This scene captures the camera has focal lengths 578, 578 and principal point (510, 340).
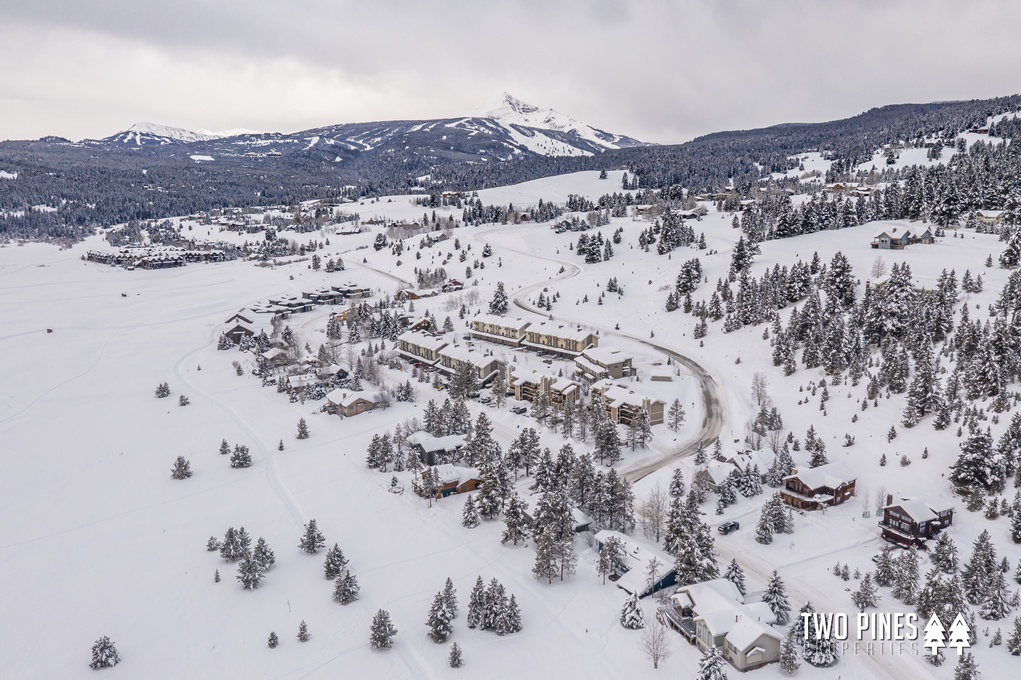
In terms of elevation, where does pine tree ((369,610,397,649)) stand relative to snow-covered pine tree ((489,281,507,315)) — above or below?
below

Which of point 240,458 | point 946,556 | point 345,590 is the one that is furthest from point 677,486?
point 240,458

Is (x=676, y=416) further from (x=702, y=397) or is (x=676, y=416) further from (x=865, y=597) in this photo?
(x=865, y=597)

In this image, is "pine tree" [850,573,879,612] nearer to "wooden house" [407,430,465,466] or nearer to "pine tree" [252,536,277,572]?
"wooden house" [407,430,465,466]

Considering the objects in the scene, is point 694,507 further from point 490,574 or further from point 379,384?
point 379,384

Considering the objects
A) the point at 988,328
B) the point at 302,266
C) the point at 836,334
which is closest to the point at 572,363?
the point at 836,334

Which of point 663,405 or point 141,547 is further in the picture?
point 663,405

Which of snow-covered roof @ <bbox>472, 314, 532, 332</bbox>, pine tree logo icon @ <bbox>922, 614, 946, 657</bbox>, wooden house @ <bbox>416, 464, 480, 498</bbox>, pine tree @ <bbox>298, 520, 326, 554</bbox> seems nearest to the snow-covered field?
pine tree @ <bbox>298, 520, 326, 554</bbox>

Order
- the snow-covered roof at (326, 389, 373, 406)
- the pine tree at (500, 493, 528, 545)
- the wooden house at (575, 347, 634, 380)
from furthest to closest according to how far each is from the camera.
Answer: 1. the wooden house at (575, 347, 634, 380)
2. the snow-covered roof at (326, 389, 373, 406)
3. the pine tree at (500, 493, 528, 545)
